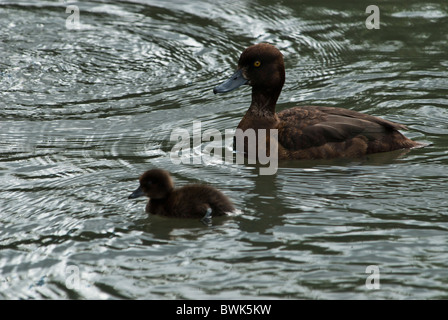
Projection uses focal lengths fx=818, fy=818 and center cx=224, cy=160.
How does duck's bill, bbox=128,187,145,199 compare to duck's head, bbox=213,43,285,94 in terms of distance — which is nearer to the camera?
duck's bill, bbox=128,187,145,199

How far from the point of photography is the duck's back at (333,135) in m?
7.61

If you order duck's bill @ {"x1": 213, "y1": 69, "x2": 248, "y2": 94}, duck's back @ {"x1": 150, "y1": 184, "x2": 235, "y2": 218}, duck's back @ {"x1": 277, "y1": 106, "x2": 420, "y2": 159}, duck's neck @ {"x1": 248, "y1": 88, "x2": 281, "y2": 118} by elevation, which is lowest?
duck's back @ {"x1": 150, "y1": 184, "x2": 235, "y2": 218}

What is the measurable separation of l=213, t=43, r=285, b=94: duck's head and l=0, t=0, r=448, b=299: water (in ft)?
1.89

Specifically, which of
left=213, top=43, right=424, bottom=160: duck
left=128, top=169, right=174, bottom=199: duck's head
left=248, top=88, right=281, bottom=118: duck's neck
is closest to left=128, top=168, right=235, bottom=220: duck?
left=128, top=169, right=174, bottom=199: duck's head

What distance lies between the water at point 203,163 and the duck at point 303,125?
0.48 ft

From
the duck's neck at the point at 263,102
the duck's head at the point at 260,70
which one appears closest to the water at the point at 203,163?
the duck's neck at the point at 263,102

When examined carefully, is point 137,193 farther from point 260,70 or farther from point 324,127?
point 260,70

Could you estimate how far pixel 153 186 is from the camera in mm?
6223

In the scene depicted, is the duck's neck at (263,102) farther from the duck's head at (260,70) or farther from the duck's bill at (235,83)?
the duck's bill at (235,83)

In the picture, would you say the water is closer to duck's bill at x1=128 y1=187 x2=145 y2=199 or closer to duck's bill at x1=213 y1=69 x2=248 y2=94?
duck's bill at x1=128 y1=187 x2=145 y2=199

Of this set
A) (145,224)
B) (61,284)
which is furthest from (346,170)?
(61,284)

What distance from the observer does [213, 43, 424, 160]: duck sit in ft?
25.0

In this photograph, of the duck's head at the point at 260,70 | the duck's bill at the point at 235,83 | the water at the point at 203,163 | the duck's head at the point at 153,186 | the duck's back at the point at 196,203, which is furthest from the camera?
the duck's bill at the point at 235,83

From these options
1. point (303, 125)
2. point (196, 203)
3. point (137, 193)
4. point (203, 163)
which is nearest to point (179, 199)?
point (196, 203)
